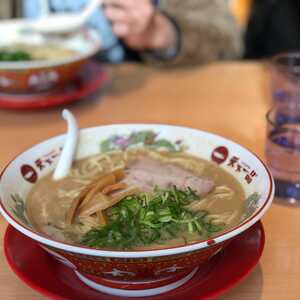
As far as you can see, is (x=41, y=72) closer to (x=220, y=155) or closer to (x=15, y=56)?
(x=15, y=56)

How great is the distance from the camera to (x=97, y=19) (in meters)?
1.77

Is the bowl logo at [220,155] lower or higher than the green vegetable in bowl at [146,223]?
lower

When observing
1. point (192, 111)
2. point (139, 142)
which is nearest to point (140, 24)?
point (192, 111)

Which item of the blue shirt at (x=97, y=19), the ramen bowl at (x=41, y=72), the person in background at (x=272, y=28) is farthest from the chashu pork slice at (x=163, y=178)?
the person in background at (x=272, y=28)

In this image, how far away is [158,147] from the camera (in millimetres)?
959

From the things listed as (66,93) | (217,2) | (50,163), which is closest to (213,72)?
(217,2)

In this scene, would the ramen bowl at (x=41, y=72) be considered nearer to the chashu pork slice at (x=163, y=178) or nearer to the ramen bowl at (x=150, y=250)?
the ramen bowl at (x=150, y=250)

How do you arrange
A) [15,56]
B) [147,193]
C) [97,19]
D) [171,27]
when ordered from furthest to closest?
1. [97,19]
2. [171,27]
3. [15,56]
4. [147,193]

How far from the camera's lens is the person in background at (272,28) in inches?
89.4

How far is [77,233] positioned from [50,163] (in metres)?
0.20

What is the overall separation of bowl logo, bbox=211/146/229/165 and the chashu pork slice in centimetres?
5

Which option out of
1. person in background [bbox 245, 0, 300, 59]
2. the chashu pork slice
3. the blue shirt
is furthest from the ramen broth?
person in background [bbox 245, 0, 300, 59]

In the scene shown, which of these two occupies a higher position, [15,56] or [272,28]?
[15,56]

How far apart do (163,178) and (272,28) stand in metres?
1.65
